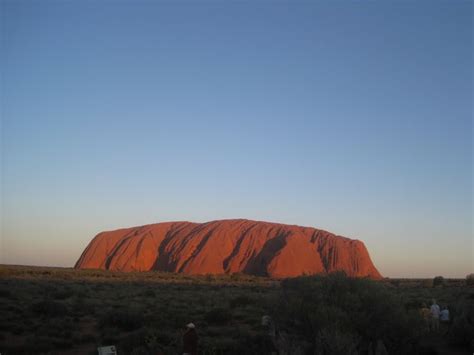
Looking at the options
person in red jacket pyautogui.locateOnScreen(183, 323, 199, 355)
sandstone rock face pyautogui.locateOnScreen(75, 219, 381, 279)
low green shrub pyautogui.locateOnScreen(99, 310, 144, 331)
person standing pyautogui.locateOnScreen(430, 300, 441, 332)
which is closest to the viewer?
person in red jacket pyautogui.locateOnScreen(183, 323, 199, 355)

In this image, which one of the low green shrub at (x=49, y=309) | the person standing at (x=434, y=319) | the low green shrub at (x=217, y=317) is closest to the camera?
the person standing at (x=434, y=319)

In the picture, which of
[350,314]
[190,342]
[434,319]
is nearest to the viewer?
[190,342]

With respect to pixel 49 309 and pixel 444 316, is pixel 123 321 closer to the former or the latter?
pixel 49 309

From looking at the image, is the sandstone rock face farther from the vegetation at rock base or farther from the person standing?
the person standing

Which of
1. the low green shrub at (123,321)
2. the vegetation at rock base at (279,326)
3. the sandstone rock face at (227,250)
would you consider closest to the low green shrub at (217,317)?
the vegetation at rock base at (279,326)

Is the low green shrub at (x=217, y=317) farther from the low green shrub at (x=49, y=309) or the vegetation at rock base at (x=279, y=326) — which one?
the low green shrub at (x=49, y=309)

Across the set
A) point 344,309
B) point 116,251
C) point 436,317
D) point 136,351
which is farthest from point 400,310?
point 116,251

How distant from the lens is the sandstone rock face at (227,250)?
55562 mm

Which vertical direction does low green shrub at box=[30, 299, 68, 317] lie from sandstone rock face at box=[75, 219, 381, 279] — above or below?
below

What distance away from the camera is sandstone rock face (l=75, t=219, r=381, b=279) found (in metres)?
55.6

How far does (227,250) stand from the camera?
5875 cm

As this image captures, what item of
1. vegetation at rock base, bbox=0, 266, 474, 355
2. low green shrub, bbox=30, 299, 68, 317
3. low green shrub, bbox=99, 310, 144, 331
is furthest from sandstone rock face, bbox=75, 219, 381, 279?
low green shrub, bbox=99, 310, 144, 331

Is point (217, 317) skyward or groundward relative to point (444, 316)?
groundward

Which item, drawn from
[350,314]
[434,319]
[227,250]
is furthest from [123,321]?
[227,250]
